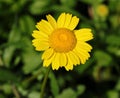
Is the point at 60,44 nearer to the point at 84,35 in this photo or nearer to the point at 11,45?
the point at 84,35

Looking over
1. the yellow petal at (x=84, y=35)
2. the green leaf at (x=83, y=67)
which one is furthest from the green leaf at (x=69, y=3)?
the yellow petal at (x=84, y=35)

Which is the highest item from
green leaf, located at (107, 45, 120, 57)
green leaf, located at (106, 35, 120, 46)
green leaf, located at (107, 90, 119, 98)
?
green leaf, located at (106, 35, 120, 46)

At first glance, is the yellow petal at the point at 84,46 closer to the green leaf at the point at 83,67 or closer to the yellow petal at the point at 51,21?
the yellow petal at the point at 51,21

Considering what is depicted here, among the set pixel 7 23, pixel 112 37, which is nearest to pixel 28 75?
pixel 7 23

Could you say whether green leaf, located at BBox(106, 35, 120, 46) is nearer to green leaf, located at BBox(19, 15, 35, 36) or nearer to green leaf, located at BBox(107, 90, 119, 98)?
green leaf, located at BBox(107, 90, 119, 98)

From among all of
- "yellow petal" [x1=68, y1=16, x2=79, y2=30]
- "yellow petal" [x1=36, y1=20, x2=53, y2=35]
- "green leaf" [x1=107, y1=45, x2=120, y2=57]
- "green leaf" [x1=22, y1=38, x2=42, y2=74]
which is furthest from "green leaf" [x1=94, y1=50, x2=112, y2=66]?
"yellow petal" [x1=36, y1=20, x2=53, y2=35]

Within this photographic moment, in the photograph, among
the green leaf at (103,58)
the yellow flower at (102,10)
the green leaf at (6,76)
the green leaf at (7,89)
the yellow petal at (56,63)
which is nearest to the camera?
the yellow petal at (56,63)

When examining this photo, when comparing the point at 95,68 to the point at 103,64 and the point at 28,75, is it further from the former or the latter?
the point at 28,75
